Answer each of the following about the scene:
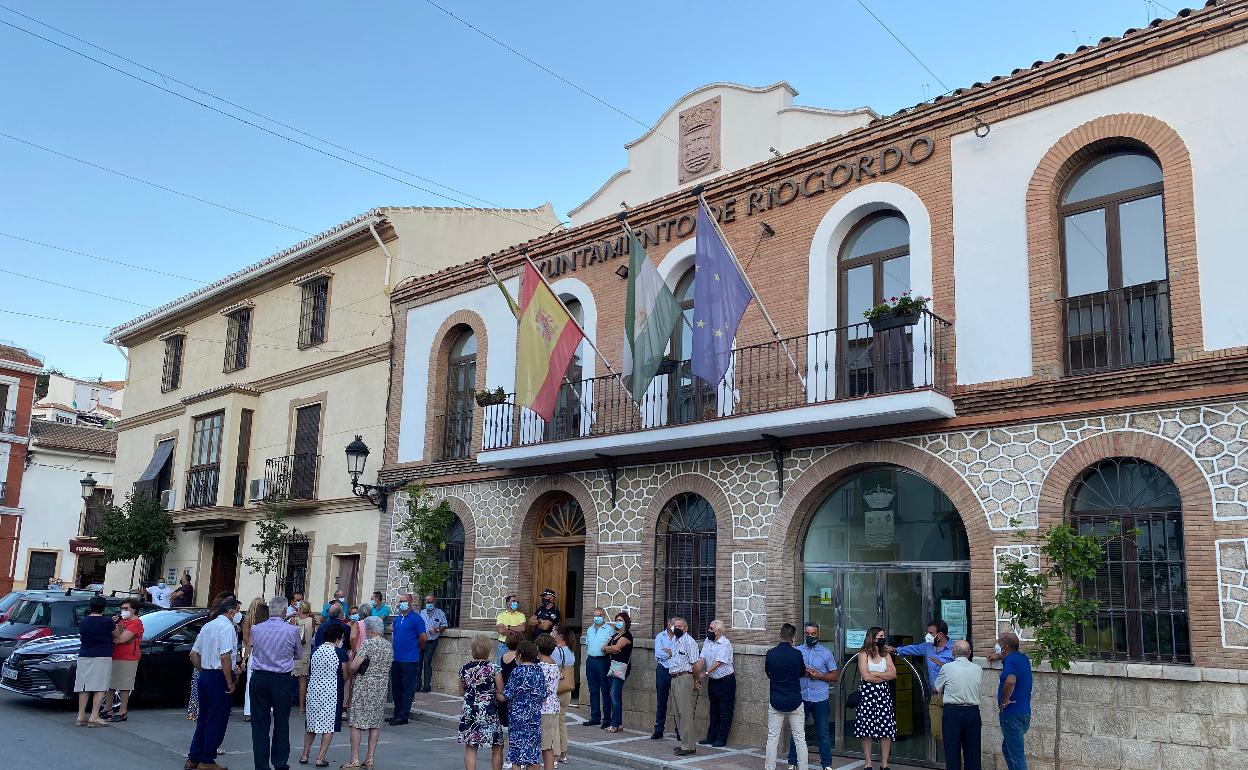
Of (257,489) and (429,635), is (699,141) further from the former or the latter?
(257,489)

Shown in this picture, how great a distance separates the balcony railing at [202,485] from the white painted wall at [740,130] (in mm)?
11858

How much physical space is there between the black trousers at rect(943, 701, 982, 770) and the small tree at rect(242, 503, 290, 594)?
14.9 m

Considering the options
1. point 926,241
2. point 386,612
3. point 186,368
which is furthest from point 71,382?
point 926,241

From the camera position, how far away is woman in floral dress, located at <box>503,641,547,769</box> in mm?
9391

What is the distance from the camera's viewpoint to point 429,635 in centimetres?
1738

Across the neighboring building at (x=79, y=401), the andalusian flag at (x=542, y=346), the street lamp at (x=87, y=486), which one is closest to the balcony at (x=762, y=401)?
the andalusian flag at (x=542, y=346)

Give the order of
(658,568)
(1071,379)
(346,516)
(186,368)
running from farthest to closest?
(186,368)
(346,516)
(658,568)
(1071,379)

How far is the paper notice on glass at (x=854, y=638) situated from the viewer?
13.0 meters

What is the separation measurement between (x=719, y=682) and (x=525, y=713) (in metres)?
4.39

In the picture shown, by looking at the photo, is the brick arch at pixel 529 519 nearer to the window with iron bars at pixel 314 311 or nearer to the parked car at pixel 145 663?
the parked car at pixel 145 663

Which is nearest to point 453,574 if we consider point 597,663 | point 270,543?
point 597,663

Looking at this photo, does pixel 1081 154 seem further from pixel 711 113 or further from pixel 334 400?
pixel 334 400

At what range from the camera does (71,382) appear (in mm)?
56750

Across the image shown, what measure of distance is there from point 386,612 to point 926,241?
34.2 feet
